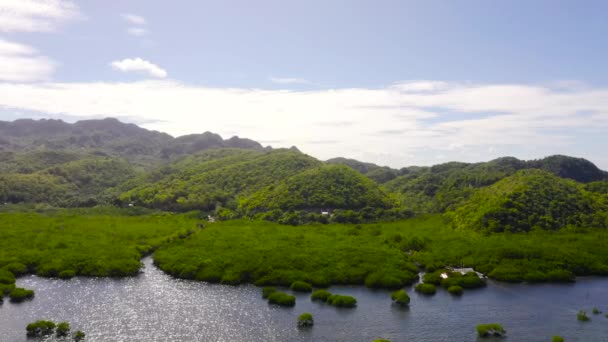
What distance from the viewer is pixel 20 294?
85000 millimetres

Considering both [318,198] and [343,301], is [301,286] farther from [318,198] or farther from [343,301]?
[318,198]

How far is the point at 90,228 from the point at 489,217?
127 meters

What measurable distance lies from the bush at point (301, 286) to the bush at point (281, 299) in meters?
5.60

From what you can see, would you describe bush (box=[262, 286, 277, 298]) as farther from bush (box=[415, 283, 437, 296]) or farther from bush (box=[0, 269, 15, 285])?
bush (box=[0, 269, 15, 285])

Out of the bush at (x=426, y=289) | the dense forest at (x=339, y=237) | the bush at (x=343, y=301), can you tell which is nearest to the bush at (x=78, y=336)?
the dense forest at (x=339, y=237)

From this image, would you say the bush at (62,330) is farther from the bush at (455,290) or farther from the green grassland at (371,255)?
the bush at (455,290)

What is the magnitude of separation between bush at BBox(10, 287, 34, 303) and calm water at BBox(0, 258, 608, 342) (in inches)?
59.5

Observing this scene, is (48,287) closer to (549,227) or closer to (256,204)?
(256,204)

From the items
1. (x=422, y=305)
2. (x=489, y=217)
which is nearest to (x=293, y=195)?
(x=489, y=217)

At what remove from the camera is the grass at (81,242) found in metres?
102

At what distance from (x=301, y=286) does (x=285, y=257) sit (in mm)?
16309

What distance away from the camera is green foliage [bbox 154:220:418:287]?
9850cm

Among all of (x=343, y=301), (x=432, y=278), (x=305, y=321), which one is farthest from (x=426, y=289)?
(x=305, y=321)

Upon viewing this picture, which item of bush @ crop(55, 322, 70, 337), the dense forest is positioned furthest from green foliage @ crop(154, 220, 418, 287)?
bush @ crop(55, 322, 70, 337)
